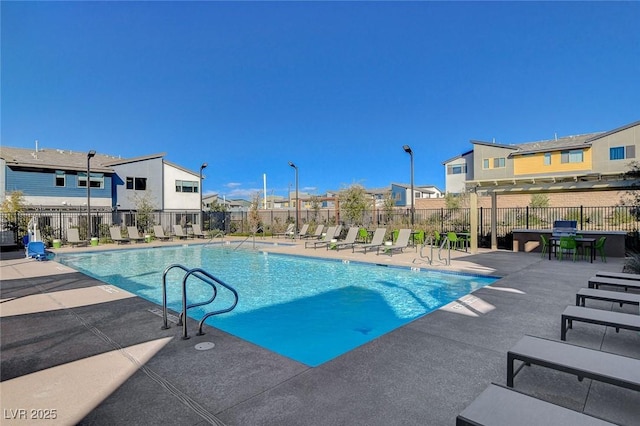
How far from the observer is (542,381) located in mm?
2871

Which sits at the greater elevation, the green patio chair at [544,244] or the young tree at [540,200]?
the young tree at [540,200]

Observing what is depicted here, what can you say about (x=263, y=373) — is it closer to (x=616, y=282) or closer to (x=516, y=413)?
(x=516, y=413)

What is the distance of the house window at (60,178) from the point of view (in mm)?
22672

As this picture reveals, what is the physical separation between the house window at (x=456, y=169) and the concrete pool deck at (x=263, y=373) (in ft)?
125

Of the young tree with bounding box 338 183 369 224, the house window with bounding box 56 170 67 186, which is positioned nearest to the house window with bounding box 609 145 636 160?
the young tree with bounding box 338 183 369 224

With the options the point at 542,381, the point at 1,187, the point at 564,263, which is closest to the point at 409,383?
the point at 542,381

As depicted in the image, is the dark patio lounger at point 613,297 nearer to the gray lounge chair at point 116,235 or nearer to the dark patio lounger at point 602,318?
the dark patio lounger at point 602,318

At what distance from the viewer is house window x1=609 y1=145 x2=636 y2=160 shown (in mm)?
26859

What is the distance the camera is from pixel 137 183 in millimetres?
27234

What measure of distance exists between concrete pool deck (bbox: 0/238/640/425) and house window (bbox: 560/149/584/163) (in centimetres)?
3043

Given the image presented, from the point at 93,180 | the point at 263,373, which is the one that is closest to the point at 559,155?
the point at 263,373

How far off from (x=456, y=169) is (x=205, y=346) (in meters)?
42.4

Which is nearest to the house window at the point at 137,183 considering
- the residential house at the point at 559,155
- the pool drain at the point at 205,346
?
the residential house at the point at 559,155

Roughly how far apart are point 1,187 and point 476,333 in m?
27.9
